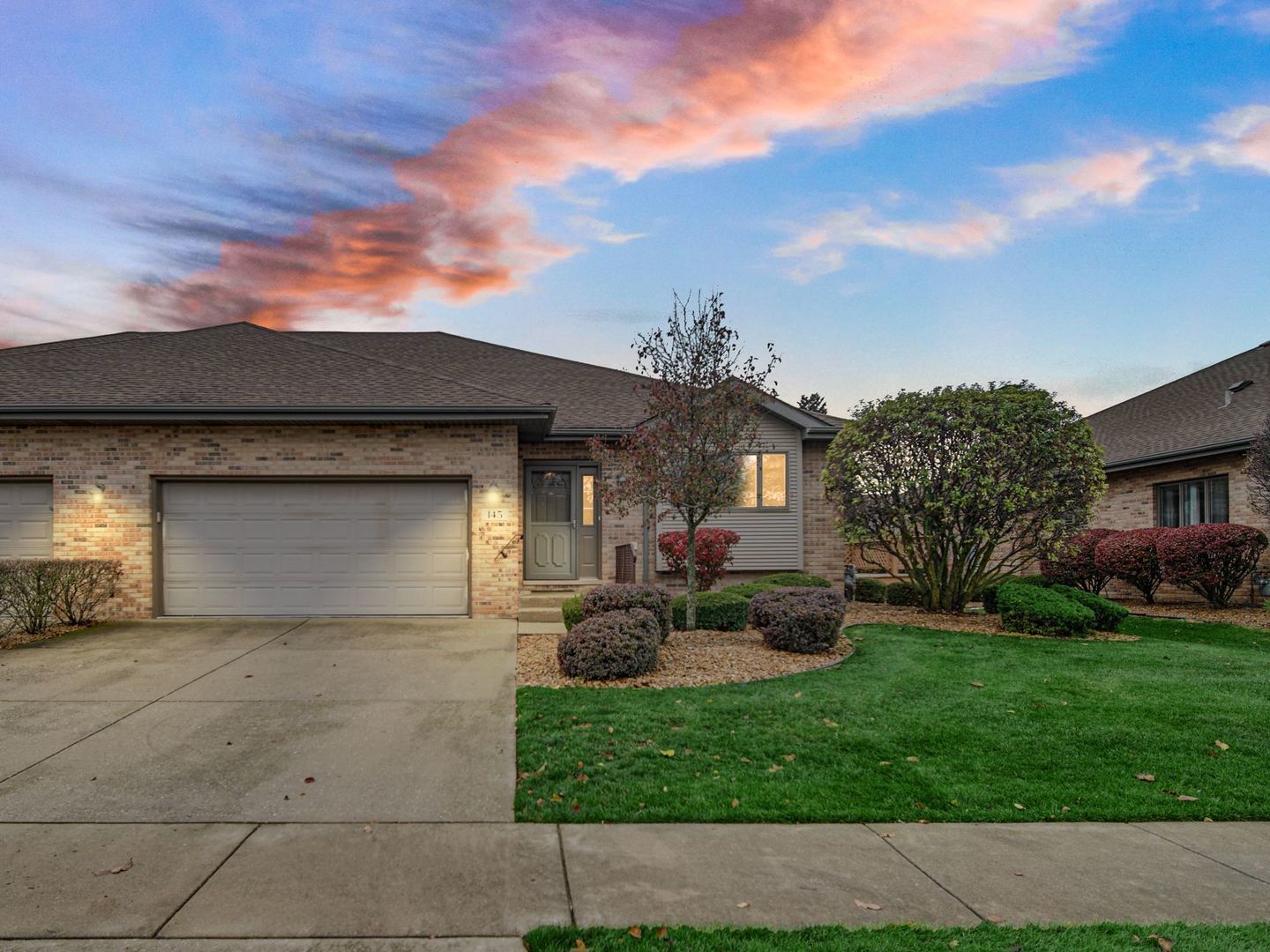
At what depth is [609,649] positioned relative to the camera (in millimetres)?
7188

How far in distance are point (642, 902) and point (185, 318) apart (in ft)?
70.9

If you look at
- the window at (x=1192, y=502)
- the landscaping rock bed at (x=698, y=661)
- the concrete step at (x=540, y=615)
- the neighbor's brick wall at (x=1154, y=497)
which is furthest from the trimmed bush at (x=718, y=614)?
the window at (x=1192, y=502)

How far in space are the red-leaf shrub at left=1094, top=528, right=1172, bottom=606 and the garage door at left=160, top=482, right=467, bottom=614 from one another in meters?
12.7

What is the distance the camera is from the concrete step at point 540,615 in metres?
11.2

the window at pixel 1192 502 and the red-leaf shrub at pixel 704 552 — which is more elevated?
the window at pixel 1192 502

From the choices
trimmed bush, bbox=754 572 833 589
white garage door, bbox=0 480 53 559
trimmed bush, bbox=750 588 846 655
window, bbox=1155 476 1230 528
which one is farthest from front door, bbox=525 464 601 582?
window, bbox=1155 476 1230 528

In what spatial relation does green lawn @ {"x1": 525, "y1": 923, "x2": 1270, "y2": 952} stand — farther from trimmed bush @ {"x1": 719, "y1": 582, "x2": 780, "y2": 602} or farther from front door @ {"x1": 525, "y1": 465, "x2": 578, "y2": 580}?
front door @ {"x1": 525, "y1": 465, "x2": 578, "y2": 580}

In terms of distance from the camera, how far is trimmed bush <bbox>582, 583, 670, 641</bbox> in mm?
8602

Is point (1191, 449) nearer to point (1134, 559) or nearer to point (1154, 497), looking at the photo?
point (1154, 497)

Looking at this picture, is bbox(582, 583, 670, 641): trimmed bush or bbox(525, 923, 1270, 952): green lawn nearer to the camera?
bbox(525, 923, 1270, 952): green lawn

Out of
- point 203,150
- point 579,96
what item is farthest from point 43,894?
point 203,150

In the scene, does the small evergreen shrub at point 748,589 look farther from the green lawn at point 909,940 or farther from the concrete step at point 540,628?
the green lawn at point 909,940

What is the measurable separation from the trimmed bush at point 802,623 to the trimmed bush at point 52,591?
9946 mm

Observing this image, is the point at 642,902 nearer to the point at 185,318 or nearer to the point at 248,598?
the point at 248,598
